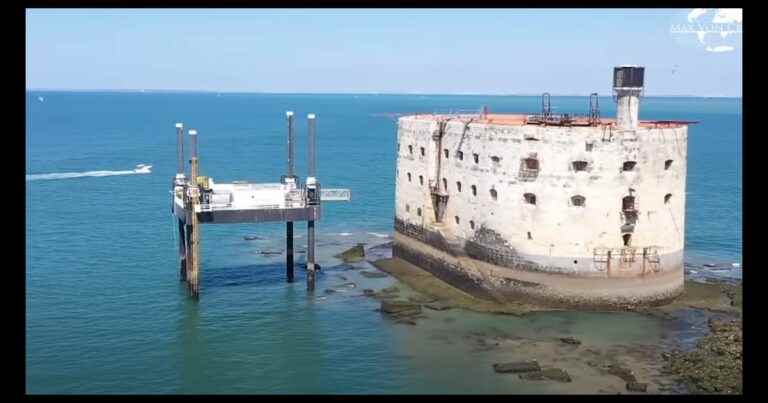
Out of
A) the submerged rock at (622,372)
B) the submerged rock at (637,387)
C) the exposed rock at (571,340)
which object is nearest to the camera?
the submerged rock at (637,387)

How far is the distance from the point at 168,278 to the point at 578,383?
85.1 ft

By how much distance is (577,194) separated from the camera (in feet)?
139

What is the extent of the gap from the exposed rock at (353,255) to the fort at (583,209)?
10.9 m

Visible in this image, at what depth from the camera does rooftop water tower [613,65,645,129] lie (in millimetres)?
43062

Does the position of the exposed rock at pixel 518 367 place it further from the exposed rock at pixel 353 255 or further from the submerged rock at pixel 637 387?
the exposed rock at pixel 353 255

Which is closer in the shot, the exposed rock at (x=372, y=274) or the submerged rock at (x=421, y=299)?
the submerged rock at (x=421, y=299)

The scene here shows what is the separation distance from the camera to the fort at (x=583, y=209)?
42.1m

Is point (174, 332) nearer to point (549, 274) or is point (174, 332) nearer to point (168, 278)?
point (168, 278)

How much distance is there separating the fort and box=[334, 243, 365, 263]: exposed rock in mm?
10946

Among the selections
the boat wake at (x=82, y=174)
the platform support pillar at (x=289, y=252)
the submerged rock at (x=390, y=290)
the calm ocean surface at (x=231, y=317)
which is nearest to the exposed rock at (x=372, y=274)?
the calm ocean surface at (x=231, y=317)

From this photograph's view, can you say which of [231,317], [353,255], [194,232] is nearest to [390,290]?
[353,255]

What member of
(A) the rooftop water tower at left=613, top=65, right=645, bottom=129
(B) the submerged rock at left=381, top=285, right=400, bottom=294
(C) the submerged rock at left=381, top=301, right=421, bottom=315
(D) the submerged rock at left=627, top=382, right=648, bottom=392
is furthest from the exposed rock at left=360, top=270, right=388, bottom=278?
(D) the submerged rock at left=627, top=382, right=648, bottom=392

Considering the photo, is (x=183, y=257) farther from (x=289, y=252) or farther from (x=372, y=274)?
(x=372, y=274)

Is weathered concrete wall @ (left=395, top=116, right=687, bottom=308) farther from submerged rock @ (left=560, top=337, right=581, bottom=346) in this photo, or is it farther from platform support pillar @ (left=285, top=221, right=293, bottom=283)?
platform support pillar @ (left=285, top=221, right=293, bottom=283)
